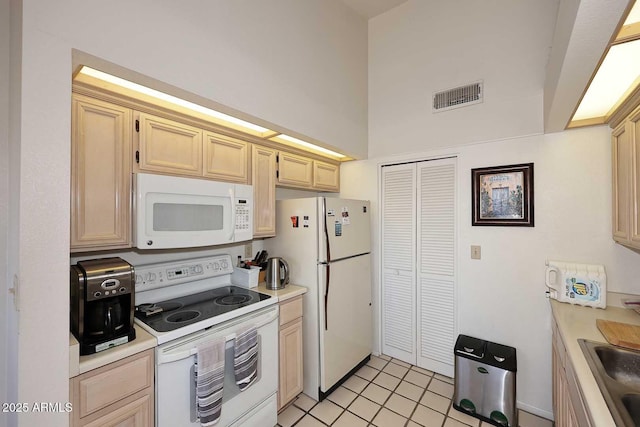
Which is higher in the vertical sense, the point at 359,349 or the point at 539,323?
the point at 539,323

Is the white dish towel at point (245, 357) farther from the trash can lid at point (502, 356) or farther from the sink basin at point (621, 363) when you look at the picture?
the sink basin at point (621, 363)

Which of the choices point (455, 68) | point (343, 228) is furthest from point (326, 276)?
point (455, 68)

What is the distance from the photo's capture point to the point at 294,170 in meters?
2.58

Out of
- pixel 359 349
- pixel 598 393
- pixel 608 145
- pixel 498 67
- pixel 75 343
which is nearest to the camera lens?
pixel 598 393

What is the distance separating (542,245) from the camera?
204cm

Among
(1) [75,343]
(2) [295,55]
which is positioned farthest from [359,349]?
(2) [295,55]

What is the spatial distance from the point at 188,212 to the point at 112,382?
95 centimetres

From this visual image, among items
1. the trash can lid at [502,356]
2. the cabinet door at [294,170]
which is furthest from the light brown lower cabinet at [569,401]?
the cabinet door at [294,170]

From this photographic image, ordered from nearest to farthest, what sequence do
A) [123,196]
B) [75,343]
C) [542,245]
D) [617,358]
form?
[75,343] → [617,358] → [123,196] → [542,245]

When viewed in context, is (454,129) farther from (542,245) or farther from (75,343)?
(75,343)

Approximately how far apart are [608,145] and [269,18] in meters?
2.55

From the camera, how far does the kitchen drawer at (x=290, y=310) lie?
2.05 meters

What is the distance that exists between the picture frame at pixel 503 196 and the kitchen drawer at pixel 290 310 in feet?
5.59

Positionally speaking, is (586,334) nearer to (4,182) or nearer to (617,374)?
(617,374)
